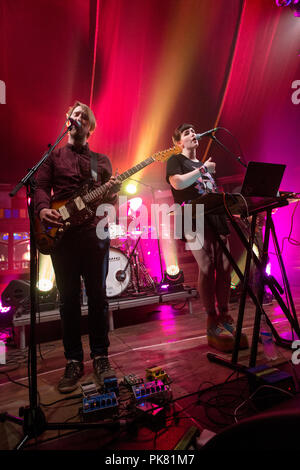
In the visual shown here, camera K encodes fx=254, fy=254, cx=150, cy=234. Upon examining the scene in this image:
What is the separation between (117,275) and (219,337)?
215 centimetres

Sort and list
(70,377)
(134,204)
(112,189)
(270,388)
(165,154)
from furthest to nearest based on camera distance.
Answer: (134,204) → (165,154) → (112,189) → (70,377) → (270,388)

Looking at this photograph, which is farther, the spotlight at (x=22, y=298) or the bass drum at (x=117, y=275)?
the bass drum at (x=117, y=275)

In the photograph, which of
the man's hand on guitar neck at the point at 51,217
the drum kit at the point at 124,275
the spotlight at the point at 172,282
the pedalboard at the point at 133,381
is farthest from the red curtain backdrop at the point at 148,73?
the pedalboard at the point at 133,381

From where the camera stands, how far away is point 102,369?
1.67 m

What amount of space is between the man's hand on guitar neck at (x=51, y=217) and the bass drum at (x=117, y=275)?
87.2 inches

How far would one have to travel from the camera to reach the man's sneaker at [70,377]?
1.59 meters

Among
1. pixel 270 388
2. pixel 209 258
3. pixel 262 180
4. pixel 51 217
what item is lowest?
pixel 270 388

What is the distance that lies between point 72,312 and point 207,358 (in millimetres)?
1060

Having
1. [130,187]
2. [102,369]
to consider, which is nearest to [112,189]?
[102,369]

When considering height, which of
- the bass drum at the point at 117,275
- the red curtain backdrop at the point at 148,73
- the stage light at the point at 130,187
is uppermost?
the red curtain backdrop at the point at 148,73

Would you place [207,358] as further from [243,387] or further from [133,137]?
[133,137]

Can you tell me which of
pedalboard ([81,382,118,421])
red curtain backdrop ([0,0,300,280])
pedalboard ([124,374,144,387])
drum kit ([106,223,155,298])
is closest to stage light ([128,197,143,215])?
red curtain backdrop ([0,0,300,280])

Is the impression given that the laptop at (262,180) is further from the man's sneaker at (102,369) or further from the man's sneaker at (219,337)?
the man's sneaker at (102,369)

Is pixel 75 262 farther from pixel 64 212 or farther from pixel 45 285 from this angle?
pixel 45 285
